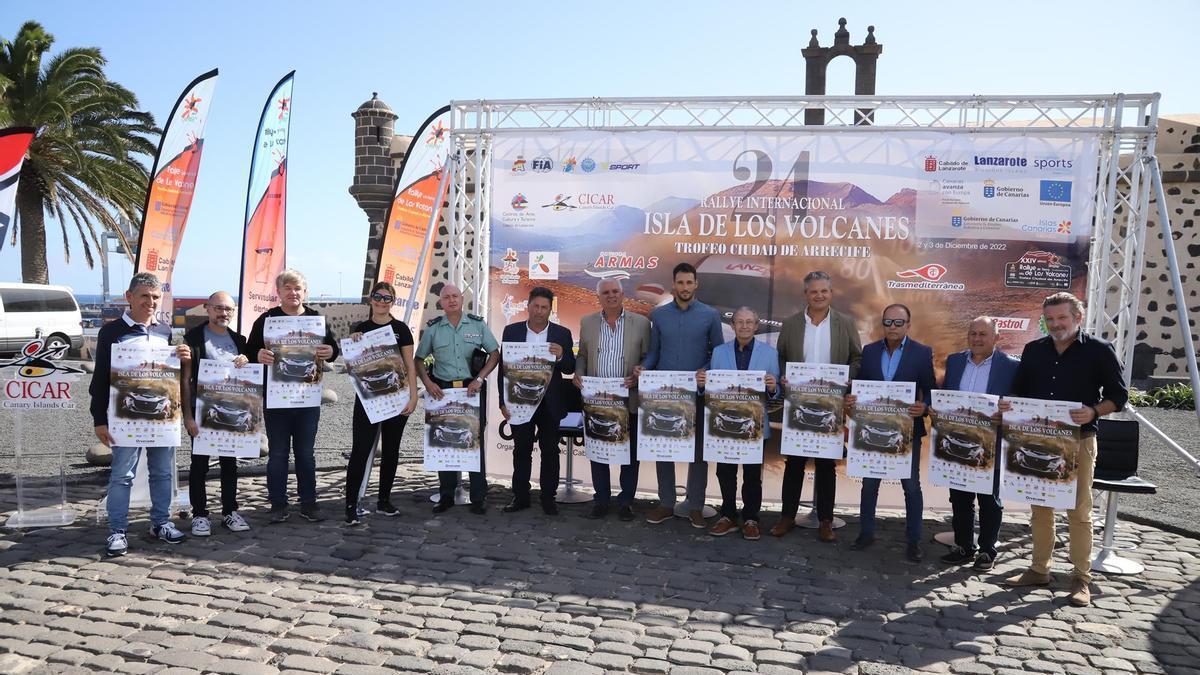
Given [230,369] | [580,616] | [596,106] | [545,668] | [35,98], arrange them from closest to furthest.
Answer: [545,668] → [580,616] → [230,369] → [596,106] → [35,98]

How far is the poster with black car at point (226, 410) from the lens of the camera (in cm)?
568

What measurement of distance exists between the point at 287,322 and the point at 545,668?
11.1ft

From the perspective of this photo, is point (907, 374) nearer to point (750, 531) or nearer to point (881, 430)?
point (881, 430)

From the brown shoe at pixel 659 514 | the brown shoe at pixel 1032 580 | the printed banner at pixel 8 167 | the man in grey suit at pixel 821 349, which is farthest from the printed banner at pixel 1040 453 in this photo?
the printed banner at pixel 8 167

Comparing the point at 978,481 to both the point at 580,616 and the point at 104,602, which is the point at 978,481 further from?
the point at 104,602

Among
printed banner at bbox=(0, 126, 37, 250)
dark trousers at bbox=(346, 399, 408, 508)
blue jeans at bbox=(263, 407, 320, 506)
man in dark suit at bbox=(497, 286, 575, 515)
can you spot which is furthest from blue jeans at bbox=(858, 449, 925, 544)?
printed banner at bbox=(0, 126, 37, 250)

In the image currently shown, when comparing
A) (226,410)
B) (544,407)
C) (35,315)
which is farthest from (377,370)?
(35,315)

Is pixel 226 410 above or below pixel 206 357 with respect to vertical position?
below

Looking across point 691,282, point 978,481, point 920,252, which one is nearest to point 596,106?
point 691,282

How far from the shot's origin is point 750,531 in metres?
6.00

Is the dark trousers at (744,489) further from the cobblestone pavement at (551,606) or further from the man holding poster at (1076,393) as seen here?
the man holding poster at (1076,393)

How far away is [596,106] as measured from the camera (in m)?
7.20

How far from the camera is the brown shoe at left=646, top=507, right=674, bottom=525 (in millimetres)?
6418

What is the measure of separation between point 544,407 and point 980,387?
3.22 metres
